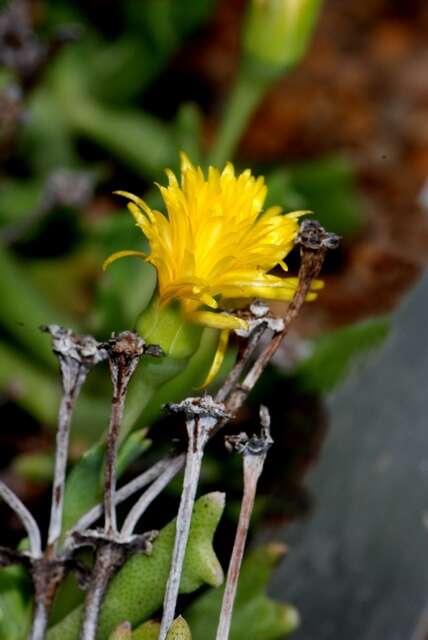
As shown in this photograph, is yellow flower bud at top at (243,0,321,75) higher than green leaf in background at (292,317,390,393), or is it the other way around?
yellow flower bud at top at (243,0,321,75)

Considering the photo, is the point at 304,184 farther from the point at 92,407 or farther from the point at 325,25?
the point at 325,25

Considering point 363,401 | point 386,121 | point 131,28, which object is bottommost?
point 363,401

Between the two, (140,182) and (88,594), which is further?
(140,182)

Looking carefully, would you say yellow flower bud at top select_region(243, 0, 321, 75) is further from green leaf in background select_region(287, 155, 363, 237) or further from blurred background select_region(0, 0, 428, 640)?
green leaf in background select_region(287, 155, 363, 237)

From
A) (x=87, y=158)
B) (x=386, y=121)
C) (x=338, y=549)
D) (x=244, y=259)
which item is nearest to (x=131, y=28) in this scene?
(x=87, y=158)

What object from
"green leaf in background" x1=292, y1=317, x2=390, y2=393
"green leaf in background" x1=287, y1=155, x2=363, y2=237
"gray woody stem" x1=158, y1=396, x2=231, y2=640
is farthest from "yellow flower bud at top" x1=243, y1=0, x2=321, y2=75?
"gray woody stem" x1=158, y1=396, x2=231, y2=640

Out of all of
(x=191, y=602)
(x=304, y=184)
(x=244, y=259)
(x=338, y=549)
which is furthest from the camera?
(x=304, y=184)

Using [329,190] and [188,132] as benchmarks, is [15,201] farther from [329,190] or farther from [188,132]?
[329,190]
